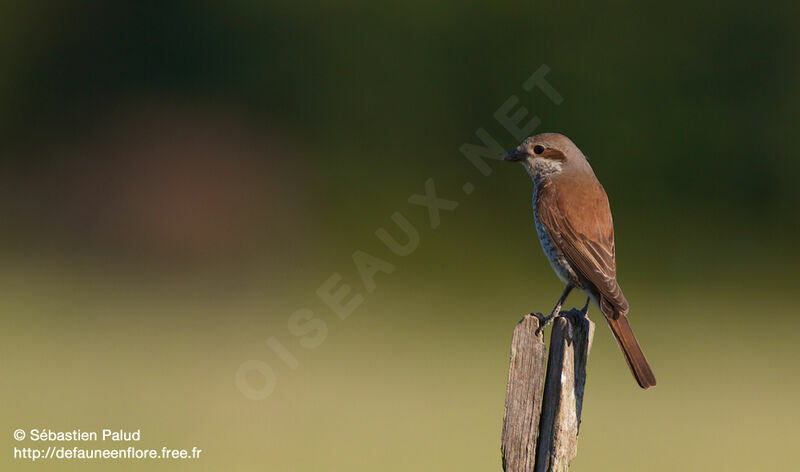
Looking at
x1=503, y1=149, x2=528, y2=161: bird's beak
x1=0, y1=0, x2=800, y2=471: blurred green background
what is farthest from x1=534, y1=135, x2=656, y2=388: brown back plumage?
x1=0, y1=0, x2=800, y2=471: blurred green background

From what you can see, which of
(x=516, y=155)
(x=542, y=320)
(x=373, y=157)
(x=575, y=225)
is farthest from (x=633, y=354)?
(x=373, y=157)

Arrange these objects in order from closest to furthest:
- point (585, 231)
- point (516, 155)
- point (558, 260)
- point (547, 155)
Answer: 1. point (585, 231)
2. point (558, 260)
3. point (547, 155)
4. point (516, 155)

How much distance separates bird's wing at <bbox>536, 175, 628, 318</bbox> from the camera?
4707 millimetres

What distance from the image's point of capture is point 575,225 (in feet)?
15.8

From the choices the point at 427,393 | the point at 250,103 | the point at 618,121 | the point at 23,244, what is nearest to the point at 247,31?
the point at 250,103

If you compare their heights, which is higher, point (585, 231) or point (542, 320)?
point (585, 231)

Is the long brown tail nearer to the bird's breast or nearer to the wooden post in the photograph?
the bird's breast

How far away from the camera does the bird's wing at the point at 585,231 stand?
471 cm

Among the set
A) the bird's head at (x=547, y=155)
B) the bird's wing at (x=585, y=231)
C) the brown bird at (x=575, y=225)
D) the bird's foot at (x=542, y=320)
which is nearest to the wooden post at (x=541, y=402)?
the bird's foot at (x=542, y=320)

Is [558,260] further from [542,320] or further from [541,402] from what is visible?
[541,402]

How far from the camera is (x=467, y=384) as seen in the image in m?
9.85

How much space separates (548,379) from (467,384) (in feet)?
20.7

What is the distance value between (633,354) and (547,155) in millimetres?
1338

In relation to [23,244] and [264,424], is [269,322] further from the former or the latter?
[23,244]
